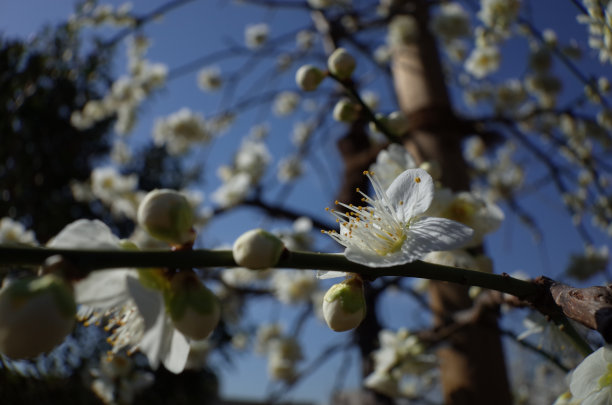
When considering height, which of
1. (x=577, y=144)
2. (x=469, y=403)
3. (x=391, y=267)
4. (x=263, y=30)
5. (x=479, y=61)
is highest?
(x=263, y=30)

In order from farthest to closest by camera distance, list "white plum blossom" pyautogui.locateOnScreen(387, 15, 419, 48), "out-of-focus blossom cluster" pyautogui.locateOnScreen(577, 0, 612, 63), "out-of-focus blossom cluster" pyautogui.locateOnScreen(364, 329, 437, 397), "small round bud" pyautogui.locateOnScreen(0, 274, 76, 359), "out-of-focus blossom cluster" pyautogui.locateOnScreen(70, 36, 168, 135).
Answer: "out-of-focus blossom cluster" pyautogui.locateOnScreen(70, 36, 168, 135) → "white plum blossom" pyautogui.locateOnScreen(387, 15, 419, 48) → "out-of-focus blossom cluster" pyautogui.locateOnScreen(364, 329, 437, 397) → "out-of-focus blossom cluster" pyautogui.locateOnScreen(577, 0, 612, 63) → "small round bud" pyautogui.locateOnScreen(0, 274, 76, 359)

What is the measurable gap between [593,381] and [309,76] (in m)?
0.48

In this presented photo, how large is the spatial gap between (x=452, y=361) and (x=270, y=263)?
906 mm

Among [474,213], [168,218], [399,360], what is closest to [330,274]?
[168,218]

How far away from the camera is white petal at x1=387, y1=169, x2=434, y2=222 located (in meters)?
0.38

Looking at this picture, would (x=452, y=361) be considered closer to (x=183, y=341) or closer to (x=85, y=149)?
(x=183, y=341)

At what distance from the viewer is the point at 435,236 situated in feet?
1.13

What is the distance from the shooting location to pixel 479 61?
6.89 feet

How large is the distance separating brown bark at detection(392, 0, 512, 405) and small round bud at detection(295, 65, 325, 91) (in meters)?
0.38

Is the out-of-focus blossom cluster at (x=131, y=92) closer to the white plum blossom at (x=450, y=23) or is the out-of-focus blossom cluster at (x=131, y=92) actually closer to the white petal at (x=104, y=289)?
the white plum blossom at (x=450, y=23)

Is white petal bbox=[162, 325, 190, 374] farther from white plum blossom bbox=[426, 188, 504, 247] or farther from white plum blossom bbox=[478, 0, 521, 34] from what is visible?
white plum blossom bbox=[478, 0, 521, 34]

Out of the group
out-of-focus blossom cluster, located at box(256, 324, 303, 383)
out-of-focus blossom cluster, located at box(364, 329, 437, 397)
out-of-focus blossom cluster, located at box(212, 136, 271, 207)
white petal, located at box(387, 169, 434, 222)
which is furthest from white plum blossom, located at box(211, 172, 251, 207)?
white petal, located at box(387, 169, 434, 222)

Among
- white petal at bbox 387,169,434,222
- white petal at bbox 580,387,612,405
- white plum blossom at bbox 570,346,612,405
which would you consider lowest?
white petal at bbox 580,387,612,405

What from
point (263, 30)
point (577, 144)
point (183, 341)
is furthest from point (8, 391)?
point (263, 30)
